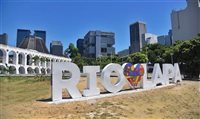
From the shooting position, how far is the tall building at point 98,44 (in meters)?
157

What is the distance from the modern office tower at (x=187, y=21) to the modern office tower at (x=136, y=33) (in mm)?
54906

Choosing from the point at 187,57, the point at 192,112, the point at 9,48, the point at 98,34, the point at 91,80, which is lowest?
the point at 192,112

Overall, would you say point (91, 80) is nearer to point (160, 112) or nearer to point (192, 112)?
point (160, 112)

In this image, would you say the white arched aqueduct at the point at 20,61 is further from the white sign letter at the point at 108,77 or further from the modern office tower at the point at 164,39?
the modern office tower at the point at 164,39

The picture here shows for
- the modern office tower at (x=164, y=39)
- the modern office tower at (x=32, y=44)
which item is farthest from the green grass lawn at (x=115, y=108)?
the modern office tower at (x=164, y=39)

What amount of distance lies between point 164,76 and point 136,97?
9.74 metres

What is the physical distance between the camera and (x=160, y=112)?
53.3ft

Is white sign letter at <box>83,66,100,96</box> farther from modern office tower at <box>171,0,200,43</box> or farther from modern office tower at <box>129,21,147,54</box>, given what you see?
modern office tower at <box>129,21,147,54</box>

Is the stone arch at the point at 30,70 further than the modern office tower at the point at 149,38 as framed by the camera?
No

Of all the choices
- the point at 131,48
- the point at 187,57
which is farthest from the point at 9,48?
the point at 131,48

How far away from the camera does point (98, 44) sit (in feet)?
521

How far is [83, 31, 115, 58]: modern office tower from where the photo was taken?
15688 centimetres

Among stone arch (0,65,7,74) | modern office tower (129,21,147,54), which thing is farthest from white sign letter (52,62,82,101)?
modern office tower (129,21,147,54)

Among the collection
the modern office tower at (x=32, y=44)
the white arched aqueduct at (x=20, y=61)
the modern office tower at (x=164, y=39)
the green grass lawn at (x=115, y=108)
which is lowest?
the green grass lawn at (x=115, y=108)
